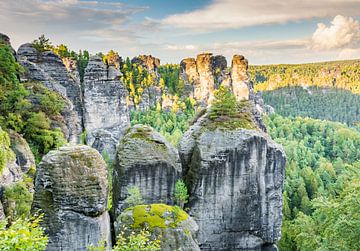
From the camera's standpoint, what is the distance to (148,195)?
64.8ft

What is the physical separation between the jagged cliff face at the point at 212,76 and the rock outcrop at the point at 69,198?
77.2 meters

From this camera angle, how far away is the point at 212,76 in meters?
92.8

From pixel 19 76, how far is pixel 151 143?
68.3 ft

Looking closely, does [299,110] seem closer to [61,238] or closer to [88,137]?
[88,137]

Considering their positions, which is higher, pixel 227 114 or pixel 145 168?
pixel 227 114

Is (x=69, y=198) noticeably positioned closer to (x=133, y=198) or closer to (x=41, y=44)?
(x=133, y=198)

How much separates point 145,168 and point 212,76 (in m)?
75.6

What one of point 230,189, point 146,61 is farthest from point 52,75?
point 146,61

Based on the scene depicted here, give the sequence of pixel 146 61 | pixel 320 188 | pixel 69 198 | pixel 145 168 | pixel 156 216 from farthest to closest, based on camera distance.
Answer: pixel 146 61, pixel 320 188, pixel 145 168, pixel 156 216, pixel 69 198

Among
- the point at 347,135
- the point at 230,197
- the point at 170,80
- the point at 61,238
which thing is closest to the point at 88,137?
the point at 230,197

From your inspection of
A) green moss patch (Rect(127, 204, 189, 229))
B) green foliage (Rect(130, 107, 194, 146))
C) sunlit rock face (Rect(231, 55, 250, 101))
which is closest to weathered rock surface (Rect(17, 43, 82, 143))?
green moss patch (Rect(127, 204, 189, 229))

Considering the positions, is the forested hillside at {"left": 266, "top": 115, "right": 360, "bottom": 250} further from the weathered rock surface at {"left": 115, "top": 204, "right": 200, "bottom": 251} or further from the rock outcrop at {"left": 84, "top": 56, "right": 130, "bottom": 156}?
the rock outcrop at {"left": 84, "top": 56, "right": 130, "bottom": 156}

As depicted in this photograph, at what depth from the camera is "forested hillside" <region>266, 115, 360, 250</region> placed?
58.9 ft

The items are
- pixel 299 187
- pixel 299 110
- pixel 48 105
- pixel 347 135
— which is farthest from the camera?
pixel 299 110
